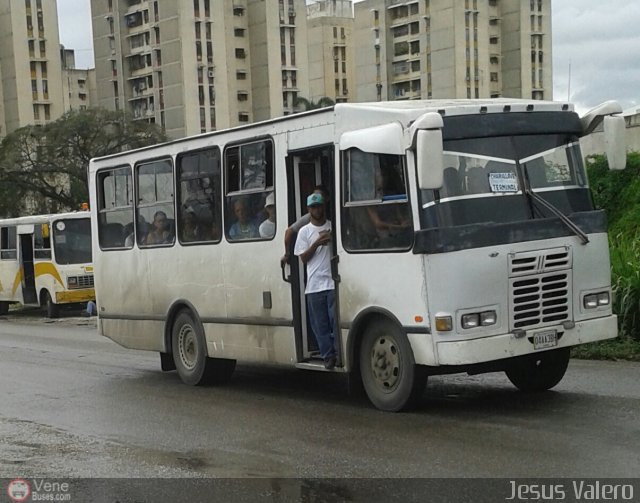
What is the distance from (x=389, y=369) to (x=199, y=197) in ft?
12.7

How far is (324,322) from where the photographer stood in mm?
10125

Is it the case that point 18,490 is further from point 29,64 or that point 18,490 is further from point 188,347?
point 29,64

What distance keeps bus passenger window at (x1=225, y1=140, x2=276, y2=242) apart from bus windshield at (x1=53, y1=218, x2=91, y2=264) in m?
18.0

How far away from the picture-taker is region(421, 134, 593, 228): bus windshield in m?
8.93

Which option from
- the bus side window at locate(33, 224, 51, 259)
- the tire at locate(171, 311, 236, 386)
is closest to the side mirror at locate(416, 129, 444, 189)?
the tire at locate(171, 311, 236, 386)

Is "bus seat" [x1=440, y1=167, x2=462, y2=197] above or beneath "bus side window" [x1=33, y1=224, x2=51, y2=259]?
above

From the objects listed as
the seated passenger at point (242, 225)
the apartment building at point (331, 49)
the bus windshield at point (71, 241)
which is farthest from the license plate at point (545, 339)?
the apartment building at point (331, 49)

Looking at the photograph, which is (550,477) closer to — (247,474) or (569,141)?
(247,474)

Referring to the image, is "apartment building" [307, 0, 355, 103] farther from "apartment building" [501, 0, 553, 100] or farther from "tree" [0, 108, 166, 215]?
"tree" [0, 108, 166, 215]

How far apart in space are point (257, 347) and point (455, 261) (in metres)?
3.24

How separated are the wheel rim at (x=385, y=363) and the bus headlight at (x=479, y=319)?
777 millimetres

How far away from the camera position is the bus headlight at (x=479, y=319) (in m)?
8.77

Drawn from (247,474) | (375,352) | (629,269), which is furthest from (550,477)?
(629,269)

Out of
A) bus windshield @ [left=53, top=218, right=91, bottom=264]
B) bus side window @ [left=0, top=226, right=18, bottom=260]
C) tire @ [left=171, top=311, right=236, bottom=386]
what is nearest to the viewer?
tire @ [left=171, top=311, right=236, bottom=386]
